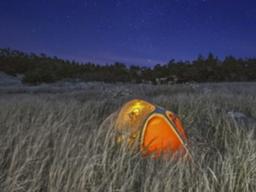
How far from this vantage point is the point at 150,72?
2030 cm

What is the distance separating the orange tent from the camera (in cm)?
266

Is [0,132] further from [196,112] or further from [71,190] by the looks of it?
[196,112]

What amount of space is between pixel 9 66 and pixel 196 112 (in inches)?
963

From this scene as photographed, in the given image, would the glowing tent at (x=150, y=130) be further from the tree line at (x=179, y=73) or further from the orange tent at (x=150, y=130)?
the tree line at (x=179, y=73)

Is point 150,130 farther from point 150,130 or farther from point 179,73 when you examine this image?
point 179,73

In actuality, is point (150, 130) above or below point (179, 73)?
below

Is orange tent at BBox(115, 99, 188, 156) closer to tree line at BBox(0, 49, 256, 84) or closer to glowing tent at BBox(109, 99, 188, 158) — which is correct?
glowing tent at BBox(109, 99, 188, 158)

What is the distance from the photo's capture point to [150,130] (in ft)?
9.48

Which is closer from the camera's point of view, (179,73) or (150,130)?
(150,130)

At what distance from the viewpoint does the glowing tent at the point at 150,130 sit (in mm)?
2660

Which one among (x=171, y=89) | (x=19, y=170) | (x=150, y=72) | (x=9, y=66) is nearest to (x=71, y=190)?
(x=19, y=170)

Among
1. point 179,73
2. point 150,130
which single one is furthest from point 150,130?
point 179,73

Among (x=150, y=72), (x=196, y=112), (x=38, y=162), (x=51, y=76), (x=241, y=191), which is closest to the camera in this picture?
(x=241, y=191)

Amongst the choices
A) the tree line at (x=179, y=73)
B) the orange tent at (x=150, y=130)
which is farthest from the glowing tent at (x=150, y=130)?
the tree line at (x=179, y=73)
